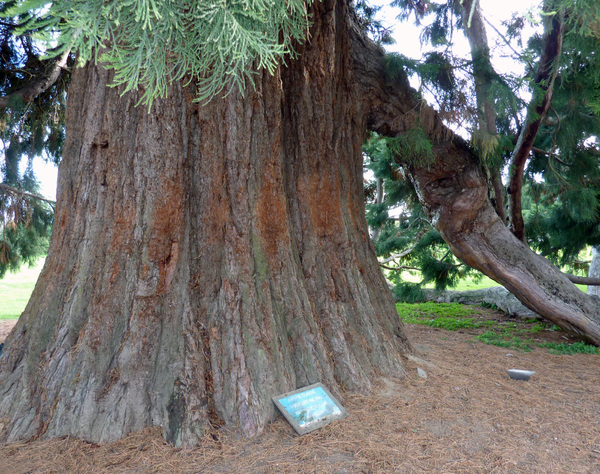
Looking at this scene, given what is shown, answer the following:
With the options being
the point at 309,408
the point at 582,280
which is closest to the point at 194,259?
the point at 309,408

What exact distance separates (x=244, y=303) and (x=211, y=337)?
11.5 inches

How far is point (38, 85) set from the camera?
4500 mm

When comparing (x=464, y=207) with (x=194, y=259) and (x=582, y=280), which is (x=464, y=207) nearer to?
(x=582, y=280)

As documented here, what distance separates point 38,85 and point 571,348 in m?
6.59

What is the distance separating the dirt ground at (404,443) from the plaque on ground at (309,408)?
6cm

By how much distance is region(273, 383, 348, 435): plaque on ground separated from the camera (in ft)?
7.64

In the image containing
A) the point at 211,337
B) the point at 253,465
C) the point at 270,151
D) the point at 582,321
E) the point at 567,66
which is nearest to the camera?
the point at 253,465

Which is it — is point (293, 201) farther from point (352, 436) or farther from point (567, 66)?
point (567, 66)

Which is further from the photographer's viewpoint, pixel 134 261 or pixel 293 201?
pixel 293 201

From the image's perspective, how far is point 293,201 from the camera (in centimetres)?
335

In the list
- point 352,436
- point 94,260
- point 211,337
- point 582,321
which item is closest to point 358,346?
point 352,436

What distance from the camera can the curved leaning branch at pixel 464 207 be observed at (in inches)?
169

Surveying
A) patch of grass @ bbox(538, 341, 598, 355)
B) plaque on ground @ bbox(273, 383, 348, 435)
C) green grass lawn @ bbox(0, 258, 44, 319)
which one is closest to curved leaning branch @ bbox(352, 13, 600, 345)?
patch of grass @ bbox(538, 341, 598, 355)

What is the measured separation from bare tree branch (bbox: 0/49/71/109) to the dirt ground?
3.55 meters
